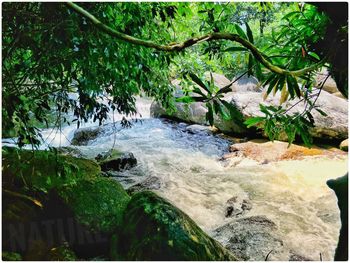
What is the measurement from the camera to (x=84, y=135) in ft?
26.5

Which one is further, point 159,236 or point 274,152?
point 274,152

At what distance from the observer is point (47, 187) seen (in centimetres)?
250

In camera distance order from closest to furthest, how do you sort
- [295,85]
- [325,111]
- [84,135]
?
[295,85], [325,111], [84,135]

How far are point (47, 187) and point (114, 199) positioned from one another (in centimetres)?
54

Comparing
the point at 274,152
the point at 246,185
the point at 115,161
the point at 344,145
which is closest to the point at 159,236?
the point at 246,185

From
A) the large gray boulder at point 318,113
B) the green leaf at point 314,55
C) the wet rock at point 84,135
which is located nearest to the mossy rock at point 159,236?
the green leaf at point 314,55

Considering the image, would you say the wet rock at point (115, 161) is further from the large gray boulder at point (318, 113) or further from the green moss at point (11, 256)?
the green moss at point (11, 256)

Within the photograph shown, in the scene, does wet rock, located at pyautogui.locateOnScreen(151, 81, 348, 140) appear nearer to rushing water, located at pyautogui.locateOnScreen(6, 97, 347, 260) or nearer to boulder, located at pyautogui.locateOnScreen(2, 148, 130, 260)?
rushing water, located at pyautogui.locateOnScreen(6, 97, 347, 260)

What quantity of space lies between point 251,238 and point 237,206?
94 centimetres

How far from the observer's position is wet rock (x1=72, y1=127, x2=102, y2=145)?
788 cm

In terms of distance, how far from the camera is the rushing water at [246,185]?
12.0ft

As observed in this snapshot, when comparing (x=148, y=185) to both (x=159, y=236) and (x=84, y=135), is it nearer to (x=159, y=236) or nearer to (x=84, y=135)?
(x=159, y=236)

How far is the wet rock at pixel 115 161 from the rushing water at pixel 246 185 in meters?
0.15

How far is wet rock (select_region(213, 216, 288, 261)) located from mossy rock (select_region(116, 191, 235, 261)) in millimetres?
832
